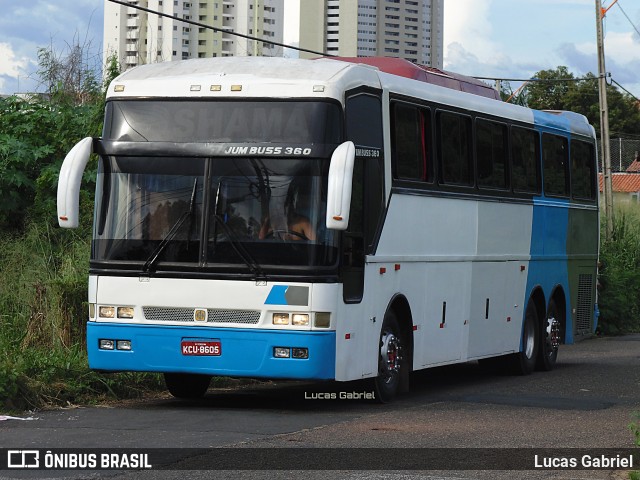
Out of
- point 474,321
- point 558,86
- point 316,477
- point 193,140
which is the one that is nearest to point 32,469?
point 316,477

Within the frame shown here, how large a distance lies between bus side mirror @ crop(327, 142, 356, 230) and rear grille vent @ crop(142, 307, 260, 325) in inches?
50.1

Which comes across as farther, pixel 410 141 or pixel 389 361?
Result: pixel 410 141

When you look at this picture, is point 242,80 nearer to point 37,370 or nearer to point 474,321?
point 37,370

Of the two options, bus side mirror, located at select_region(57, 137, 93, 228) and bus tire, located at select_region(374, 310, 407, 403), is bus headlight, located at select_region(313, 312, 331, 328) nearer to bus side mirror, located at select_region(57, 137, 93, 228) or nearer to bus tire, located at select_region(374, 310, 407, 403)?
bus tire, located at select_region(374, 310, 407, 403)

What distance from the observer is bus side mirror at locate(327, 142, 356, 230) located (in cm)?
1260

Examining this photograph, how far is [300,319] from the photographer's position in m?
13.2

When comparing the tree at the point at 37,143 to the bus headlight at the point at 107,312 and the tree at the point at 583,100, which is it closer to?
the bus headlight at the point at 107,312

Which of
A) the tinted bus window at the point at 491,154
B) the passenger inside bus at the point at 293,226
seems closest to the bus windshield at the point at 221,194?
the passenger inside bus at the point at 293,226

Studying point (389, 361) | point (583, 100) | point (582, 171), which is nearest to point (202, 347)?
point (389, 361)

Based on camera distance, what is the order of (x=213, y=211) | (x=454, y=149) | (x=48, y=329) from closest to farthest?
(x=213, y=211) < (x=48, y=329) < (x=454, y=149)

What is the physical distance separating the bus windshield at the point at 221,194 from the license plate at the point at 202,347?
0.71m

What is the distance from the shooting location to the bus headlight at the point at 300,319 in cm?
1316

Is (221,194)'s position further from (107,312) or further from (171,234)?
(107,312)

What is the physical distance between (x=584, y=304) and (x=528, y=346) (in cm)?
271
